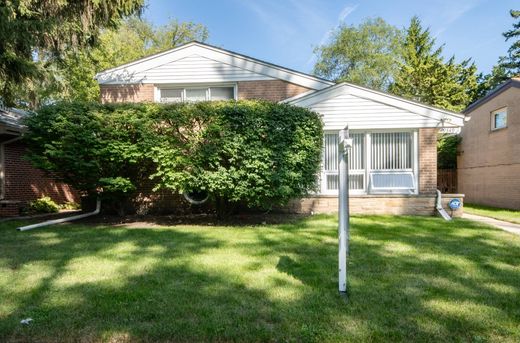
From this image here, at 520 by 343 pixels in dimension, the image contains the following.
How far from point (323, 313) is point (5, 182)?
12989 millimetres

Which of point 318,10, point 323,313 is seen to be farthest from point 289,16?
point 323,313

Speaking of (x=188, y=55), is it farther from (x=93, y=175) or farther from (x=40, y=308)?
(x=40, y=308)

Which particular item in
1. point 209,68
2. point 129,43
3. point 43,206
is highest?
point 129,43

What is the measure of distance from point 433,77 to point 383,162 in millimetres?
19879

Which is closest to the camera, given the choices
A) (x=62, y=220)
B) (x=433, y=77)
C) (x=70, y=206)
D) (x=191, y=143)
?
(x=191, y=143)

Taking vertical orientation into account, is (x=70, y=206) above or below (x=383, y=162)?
below

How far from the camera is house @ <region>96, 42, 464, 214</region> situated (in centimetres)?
1018

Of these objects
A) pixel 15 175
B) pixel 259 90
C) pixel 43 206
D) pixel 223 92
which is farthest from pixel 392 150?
pixel 15 175

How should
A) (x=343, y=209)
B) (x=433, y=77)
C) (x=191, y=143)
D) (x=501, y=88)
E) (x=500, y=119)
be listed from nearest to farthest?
(x=343, y=209) → (x=191, y=143) → (x=501, y=88) → (x=500, y=119) → (x=433, y=77)

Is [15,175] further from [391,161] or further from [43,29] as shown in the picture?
[391,161]

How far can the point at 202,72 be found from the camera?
460 inches

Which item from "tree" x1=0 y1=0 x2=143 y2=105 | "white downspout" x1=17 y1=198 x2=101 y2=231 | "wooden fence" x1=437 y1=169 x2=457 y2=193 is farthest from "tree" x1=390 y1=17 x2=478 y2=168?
"white downspout" x1=17 y1=198 x2=101 y2=231

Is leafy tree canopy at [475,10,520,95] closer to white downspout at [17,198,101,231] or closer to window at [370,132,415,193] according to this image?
window at [370,132,415,193]

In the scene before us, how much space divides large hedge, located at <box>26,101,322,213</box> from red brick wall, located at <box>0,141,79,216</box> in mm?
4101
